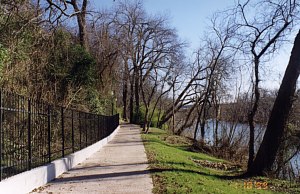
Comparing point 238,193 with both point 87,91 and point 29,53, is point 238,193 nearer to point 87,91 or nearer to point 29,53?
point 29,53

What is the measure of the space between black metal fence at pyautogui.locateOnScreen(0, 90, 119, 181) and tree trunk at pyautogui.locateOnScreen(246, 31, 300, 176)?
23.7 feet

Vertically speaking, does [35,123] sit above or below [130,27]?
below

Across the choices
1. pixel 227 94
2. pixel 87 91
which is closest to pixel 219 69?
pixel 227 94

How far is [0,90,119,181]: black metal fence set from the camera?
7797 millimetres

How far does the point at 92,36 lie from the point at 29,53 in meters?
18.0

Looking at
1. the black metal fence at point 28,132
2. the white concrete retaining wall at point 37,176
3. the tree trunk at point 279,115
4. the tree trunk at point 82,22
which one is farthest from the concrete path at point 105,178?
the tree trunk at point 82,22

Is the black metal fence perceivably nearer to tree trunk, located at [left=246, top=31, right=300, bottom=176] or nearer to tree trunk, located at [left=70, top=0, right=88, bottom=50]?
tree trunk, located at [left=246, top=31, right=300, bottom=176]

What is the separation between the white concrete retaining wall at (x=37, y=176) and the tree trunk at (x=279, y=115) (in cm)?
696

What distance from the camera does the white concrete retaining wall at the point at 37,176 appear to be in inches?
296

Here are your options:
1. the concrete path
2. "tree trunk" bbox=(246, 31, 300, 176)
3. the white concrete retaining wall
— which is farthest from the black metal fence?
"tree trunk" bbox=(246, 31, 300, 176)

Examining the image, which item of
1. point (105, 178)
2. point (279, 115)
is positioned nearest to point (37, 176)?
point (105, 178)

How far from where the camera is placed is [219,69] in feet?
126

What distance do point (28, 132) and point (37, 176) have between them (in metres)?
1.13

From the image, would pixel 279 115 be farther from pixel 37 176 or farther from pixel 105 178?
pixel 37 176
